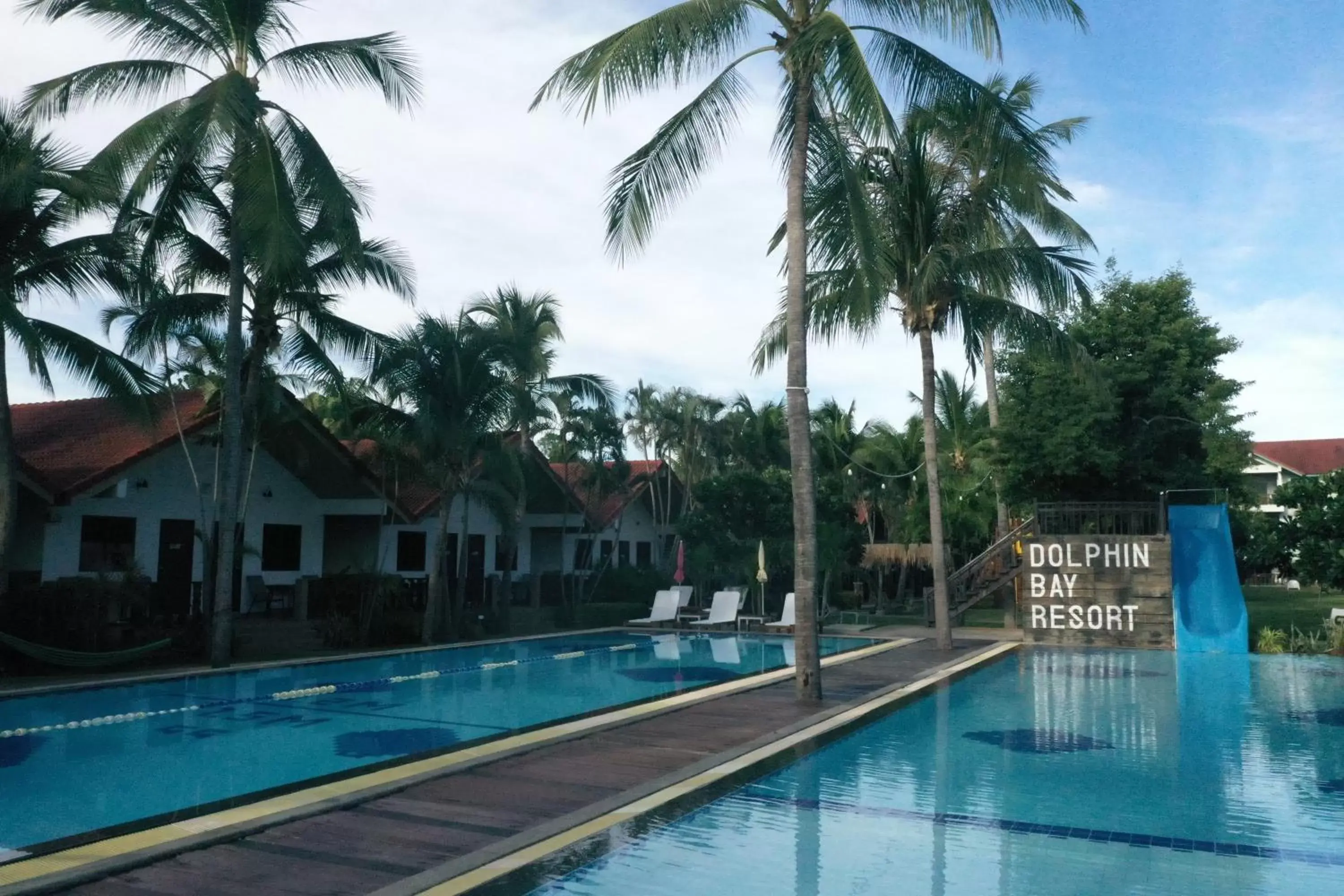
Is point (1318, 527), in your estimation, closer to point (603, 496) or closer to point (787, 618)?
point (787, 618)

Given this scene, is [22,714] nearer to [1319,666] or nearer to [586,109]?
[586,109]

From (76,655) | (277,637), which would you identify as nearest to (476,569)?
(277,637)

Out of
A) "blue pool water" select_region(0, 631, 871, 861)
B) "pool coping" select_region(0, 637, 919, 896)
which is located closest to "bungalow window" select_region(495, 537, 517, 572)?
"blue pool water" select_region(0, 631, 871, 861)

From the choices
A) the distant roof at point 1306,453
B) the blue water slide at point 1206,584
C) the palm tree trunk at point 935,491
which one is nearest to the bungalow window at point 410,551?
the palm tree trunk at point 935,491

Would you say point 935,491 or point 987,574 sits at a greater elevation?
point 935,491

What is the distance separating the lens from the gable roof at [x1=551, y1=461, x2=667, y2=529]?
2845 cm

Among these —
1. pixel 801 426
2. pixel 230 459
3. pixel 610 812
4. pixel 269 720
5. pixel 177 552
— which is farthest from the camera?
pixel 177 552

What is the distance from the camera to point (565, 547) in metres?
33.8

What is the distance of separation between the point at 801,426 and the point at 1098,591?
35.8 feet

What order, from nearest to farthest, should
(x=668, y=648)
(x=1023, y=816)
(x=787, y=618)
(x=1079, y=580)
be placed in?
1. (x=1023, y=816)
2. (x=1079, y=580)
3. (x=668, y=648)
4. (x=787, y=618)

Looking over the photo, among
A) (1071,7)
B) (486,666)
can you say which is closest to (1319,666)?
(1071,7)

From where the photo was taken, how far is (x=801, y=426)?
11.8 metres

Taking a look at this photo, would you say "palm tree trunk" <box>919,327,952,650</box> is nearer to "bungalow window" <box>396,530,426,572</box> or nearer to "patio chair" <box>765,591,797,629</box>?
"patio chair" <box>765,591,797,629</box>

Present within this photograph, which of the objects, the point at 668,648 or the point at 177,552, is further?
the point at 177,552
